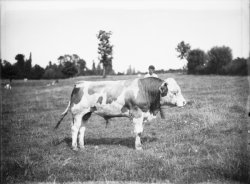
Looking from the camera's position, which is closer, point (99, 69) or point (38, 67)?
point (38, 67)

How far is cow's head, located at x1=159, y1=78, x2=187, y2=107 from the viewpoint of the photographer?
9.07m

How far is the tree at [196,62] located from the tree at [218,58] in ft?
0.75

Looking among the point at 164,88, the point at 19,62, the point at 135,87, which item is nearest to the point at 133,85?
the point at 135,87

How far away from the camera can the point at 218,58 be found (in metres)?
9.07

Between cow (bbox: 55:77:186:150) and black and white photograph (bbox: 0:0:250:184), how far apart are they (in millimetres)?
33

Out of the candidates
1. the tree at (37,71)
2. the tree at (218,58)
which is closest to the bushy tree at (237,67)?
the tree at (218,58)

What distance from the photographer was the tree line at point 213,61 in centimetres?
798

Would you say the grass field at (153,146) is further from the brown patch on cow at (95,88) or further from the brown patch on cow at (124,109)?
the brown patch on cow at (124,109)

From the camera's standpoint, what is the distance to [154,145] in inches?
354

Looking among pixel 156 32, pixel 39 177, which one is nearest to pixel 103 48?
pixel 156 32

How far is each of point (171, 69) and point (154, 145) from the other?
2582 millimetres

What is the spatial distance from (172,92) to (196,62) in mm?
1773

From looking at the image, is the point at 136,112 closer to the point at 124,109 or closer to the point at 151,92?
the point at 124,109

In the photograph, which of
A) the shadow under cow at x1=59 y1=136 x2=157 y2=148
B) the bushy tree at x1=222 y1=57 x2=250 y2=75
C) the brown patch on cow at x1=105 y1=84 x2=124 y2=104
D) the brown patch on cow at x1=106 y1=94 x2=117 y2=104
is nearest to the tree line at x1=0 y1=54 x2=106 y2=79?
the brown patch on cow at x1=105 y1=84 x2=124 y2=104
